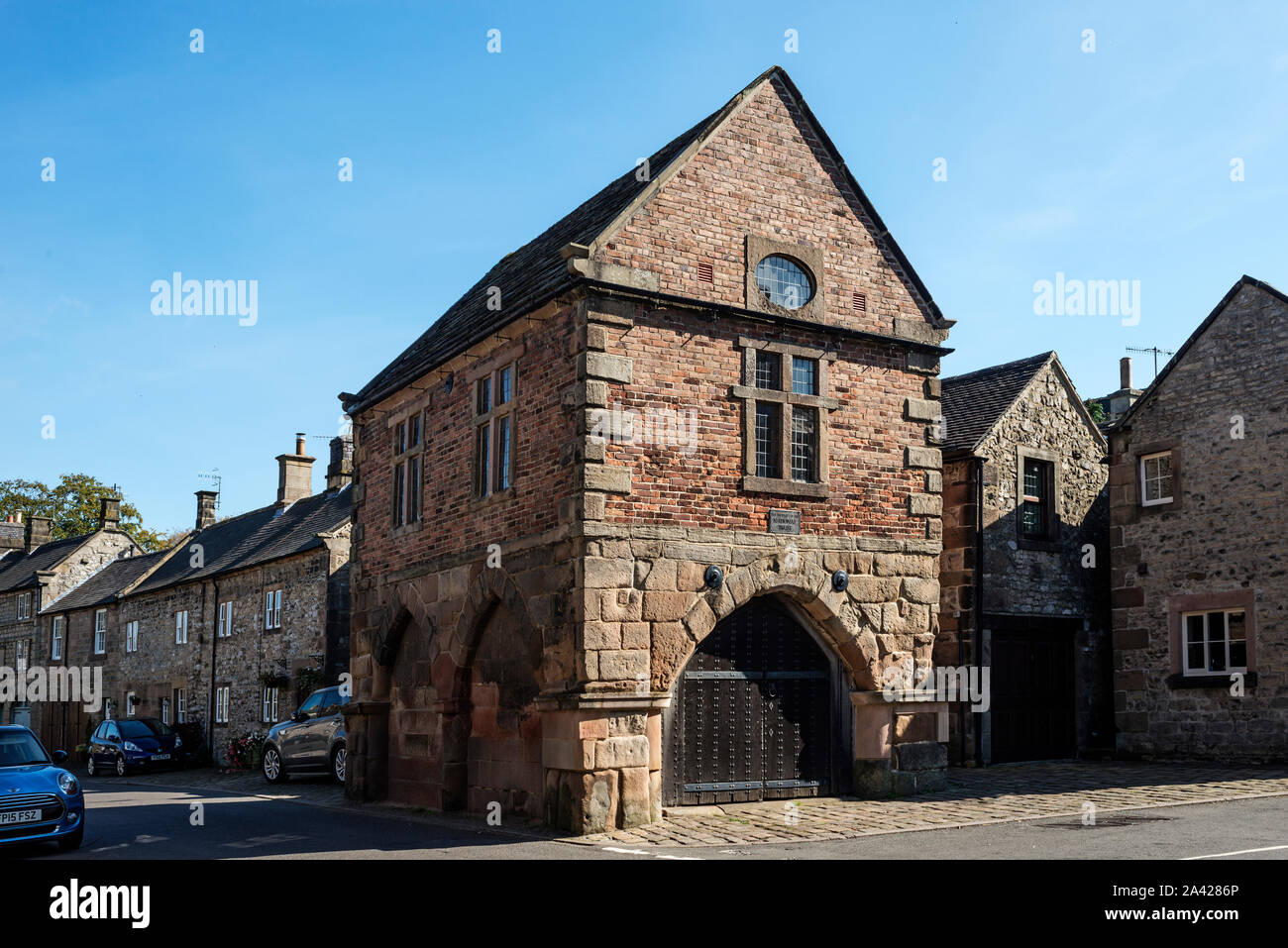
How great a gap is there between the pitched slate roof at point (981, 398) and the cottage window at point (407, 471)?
9926 millimetres

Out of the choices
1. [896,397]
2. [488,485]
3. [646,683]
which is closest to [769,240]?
[896,397]

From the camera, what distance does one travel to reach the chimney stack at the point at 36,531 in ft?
184

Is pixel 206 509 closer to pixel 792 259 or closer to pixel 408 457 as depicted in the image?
pixel 408 457

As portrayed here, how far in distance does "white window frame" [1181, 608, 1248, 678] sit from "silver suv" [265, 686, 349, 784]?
51.1ft

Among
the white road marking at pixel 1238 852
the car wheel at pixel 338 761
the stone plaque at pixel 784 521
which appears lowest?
the car wheel at pixel 338 761

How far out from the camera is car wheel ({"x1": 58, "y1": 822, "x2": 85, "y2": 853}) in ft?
44.2

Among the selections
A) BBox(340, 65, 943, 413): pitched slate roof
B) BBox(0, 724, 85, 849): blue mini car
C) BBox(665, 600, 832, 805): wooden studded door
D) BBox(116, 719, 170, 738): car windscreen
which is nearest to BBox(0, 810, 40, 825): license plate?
BBox(0, 724, 85, 849): blue mini car

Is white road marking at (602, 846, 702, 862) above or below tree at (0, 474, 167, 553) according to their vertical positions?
below

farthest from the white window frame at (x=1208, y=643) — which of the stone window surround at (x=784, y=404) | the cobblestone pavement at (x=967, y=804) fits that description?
the stone window surround at (x=784, y=404)

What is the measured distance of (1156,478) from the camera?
73.8 ft

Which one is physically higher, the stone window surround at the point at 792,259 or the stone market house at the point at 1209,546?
the stone window surround at the point at 792,259

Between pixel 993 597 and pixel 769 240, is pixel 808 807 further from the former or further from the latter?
pixel 993 597

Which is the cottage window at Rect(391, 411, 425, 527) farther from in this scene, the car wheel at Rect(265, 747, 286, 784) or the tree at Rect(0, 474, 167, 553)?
A: the tree at Rect(0, 474, 167, 553)

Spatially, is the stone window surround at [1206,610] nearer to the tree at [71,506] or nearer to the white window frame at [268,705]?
the white window frame at [268,705]
